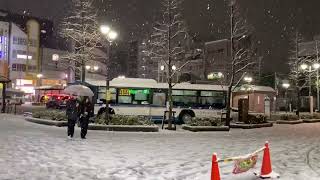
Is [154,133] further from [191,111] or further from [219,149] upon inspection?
[191,111]

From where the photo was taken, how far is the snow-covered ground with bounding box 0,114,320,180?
10.5m

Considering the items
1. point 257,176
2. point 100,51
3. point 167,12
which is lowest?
point 257,176

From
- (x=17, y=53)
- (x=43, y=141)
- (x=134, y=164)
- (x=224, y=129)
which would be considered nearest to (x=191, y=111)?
(x=224, y=129)

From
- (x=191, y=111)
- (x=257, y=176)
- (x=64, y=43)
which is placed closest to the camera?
(x=257, y=176)

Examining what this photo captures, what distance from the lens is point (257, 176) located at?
10.4m

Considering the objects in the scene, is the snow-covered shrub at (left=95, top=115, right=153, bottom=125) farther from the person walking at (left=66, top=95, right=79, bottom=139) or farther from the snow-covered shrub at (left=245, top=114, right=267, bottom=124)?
the snow-covered shrub at (left=245, top=114, right=267, bottom=124)

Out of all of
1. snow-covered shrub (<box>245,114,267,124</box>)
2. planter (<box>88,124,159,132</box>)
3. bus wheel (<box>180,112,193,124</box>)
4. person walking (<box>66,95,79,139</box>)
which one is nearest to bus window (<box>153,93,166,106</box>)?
bus wheel (<box>180,112,193,124</box>)

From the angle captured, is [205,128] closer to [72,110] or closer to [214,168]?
[72,110]

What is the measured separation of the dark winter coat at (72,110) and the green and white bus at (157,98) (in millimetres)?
11765

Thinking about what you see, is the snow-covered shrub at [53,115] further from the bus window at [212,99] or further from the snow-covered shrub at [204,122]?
the bus window at [212,99]

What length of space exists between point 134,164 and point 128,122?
1155 cm

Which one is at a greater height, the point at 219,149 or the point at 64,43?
the point at 64,43

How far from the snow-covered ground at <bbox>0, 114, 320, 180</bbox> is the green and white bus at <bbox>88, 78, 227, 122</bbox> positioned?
1137cm

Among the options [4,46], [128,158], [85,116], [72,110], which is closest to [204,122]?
[85,116]
